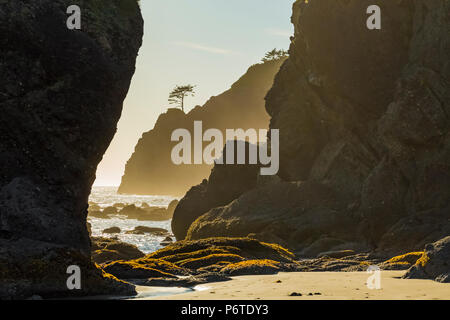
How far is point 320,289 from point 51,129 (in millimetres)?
8286

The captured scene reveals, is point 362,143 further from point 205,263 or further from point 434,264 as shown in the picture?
point 434,264

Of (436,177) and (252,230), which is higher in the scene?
(436,177)

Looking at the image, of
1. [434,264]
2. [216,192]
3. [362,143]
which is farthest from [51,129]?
[216,192]

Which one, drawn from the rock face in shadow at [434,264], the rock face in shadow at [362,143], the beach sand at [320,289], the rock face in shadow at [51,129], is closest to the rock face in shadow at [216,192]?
the rock face in shadow at [362,143]

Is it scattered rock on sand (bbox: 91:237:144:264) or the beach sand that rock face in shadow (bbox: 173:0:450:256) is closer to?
scattered rock on sand (bbox: 91:237:144:264)

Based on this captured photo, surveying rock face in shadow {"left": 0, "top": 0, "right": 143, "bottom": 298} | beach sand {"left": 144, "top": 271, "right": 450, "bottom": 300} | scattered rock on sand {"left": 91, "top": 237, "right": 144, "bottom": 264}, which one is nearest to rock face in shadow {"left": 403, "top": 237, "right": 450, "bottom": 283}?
beach sand {"left": 144, "top": 271, "right": 450, "bottom": 300}

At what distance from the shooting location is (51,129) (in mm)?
15805

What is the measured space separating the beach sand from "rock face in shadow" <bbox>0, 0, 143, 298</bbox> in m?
2.65

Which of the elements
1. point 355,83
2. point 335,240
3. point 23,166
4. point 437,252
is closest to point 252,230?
point 335,240

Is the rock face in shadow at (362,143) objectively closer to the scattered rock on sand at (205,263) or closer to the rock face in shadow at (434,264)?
the scattered rock on sand at (205,263)
